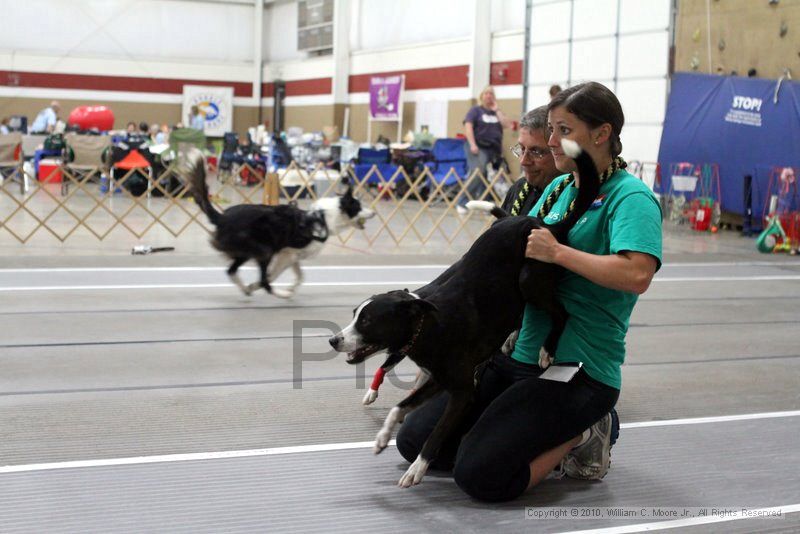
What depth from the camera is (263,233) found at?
6984 mm

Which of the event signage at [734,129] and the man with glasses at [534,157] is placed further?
the event signage at [734,129]

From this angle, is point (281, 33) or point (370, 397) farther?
point (281, 33)

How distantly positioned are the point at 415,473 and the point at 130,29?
94.0ft

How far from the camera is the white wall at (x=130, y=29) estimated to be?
27859 millimetres

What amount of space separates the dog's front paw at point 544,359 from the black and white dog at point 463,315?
2 cm

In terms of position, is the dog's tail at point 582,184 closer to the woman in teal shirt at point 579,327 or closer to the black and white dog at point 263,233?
the woman in teal shirt at point 579,327

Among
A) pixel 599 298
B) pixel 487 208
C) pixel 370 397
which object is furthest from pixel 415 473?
pixel 370 397

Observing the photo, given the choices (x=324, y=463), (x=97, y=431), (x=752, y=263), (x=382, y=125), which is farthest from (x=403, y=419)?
(x=382, y=125)

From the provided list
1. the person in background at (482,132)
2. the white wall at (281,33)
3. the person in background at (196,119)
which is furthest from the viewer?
the white wall at (281,33)

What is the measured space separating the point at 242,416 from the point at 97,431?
0.63 m

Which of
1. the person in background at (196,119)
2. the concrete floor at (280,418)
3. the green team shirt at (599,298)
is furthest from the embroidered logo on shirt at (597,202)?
the person in background at (196,119)

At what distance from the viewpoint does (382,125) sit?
2447cm

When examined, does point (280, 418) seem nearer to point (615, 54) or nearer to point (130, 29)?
point (615, 54)

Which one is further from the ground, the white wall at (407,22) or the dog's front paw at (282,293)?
the white wall at (407,22)
